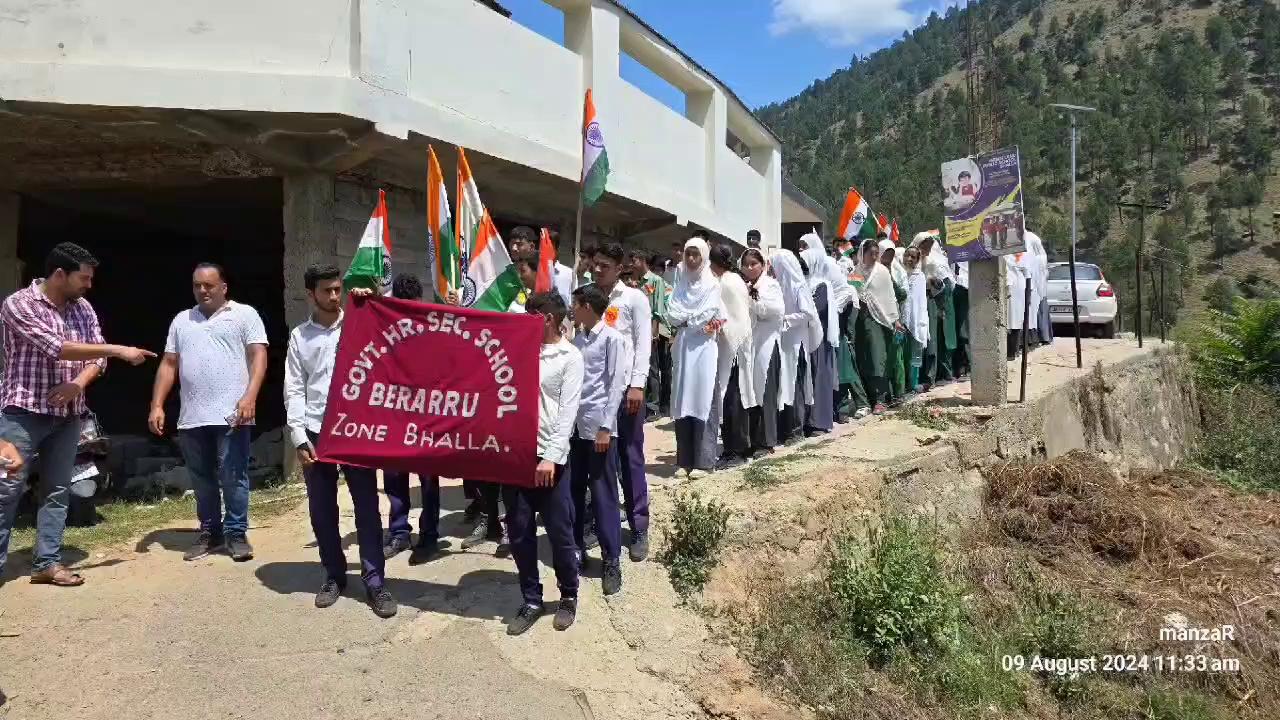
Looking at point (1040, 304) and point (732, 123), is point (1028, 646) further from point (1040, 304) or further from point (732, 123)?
point (732, 123)

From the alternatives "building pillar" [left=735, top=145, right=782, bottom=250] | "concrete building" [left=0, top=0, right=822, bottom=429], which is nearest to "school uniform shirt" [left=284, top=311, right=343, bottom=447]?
"concrete building" [left=0, top=0, right=822, bottom=429]

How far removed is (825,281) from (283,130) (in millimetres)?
4887

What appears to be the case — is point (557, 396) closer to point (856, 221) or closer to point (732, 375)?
point (732, 375)

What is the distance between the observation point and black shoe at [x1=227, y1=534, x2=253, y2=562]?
16.8 ft

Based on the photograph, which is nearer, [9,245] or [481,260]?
[481,260]

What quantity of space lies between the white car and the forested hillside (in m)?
15.1

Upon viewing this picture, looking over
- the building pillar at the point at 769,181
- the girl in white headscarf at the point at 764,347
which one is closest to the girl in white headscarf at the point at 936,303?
the girl in white headscarf at the point at 764,347

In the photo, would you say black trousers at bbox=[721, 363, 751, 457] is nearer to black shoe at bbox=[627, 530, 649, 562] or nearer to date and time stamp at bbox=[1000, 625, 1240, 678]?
black shoe at bbox=[627, 530, 649, 562]

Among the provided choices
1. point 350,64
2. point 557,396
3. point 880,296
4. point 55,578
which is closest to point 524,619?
point 557,396

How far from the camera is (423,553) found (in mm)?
5141

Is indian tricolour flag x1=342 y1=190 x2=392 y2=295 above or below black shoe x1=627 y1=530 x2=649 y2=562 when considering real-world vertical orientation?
above

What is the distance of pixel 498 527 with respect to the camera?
5406mm

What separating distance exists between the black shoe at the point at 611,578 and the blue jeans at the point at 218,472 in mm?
2227

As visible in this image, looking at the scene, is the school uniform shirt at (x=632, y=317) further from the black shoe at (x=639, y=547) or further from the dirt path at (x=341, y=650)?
the dirt path at (x=341, y=650)
